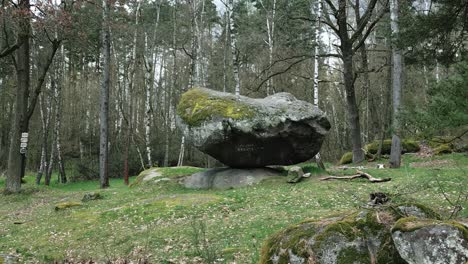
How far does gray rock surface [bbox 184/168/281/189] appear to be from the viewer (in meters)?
14.4

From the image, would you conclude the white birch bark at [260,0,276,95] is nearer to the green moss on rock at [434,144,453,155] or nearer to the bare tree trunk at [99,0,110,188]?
the green moss on rock at [434,144,453,155]

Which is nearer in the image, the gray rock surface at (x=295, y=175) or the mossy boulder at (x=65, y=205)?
the mossy boulder at (x=65, y=205)

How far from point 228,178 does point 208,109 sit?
8.07 ft

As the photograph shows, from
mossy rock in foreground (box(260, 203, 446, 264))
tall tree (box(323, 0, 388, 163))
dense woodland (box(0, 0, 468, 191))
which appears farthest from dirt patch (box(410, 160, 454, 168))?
mossy rock in foreground (box(260, 203, 446, 264))

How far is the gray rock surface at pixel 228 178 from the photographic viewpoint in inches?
567

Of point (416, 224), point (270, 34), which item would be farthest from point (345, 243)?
point (270, 34)

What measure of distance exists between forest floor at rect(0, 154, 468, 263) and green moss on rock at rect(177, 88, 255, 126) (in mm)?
2456

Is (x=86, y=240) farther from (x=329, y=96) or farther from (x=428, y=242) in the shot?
(x=329, y=96)

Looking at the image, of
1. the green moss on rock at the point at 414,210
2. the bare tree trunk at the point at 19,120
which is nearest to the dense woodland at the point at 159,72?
the bare tree trunk at the point at 19,120

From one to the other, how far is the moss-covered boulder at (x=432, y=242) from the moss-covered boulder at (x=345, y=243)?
29 centimetres

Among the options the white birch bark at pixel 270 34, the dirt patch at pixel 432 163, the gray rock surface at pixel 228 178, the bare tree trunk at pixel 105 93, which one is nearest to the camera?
the gray rock surface at pixel 228 178

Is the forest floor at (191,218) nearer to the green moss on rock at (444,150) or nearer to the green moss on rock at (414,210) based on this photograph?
the green moss on rock at (414,210)

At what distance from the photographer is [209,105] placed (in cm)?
A: 1453

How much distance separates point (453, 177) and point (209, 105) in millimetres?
7701
